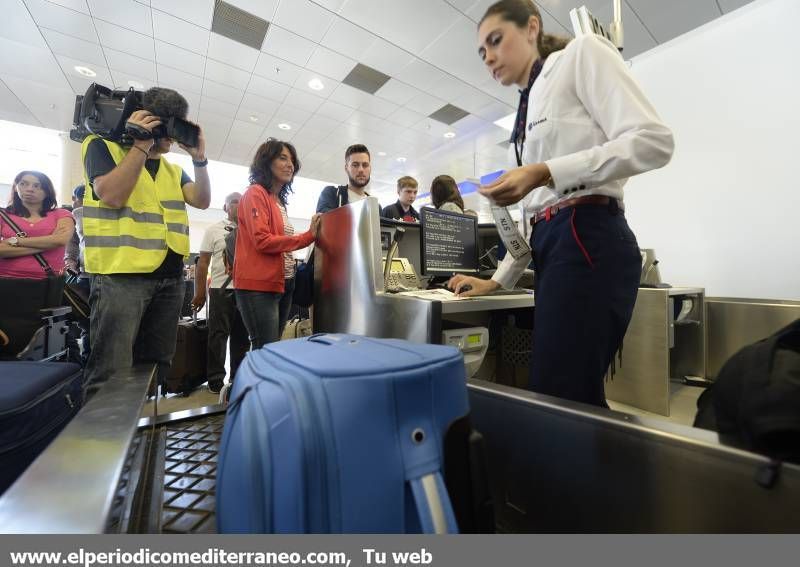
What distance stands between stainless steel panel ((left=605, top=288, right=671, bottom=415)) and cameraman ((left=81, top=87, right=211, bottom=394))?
8.13 feet

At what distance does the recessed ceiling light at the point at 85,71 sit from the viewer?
3549 mm

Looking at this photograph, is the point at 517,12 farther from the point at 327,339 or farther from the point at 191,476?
the point at 191,476

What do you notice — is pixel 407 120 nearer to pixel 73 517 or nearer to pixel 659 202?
pixel 659 202

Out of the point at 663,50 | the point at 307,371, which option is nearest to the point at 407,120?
the point at 663,50

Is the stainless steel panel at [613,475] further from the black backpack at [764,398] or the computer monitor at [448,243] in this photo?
the computer monitor at [448,243]

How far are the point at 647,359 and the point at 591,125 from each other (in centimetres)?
186

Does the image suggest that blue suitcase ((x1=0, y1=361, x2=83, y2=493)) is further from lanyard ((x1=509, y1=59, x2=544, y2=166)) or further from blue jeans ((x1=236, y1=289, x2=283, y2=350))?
lanyard ((x1=509, y1=59, x2=544, y2=166))

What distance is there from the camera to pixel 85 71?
3.61 metres

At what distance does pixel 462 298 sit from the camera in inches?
39.6

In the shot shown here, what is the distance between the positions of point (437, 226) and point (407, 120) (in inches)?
154

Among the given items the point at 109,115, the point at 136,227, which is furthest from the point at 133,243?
the point at 109,115

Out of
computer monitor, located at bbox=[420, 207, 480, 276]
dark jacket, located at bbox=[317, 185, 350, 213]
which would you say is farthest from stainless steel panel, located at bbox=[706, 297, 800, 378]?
dark jacket, located at bbox=[317, 185, 350, 213]

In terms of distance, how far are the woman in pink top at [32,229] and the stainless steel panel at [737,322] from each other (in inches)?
167
